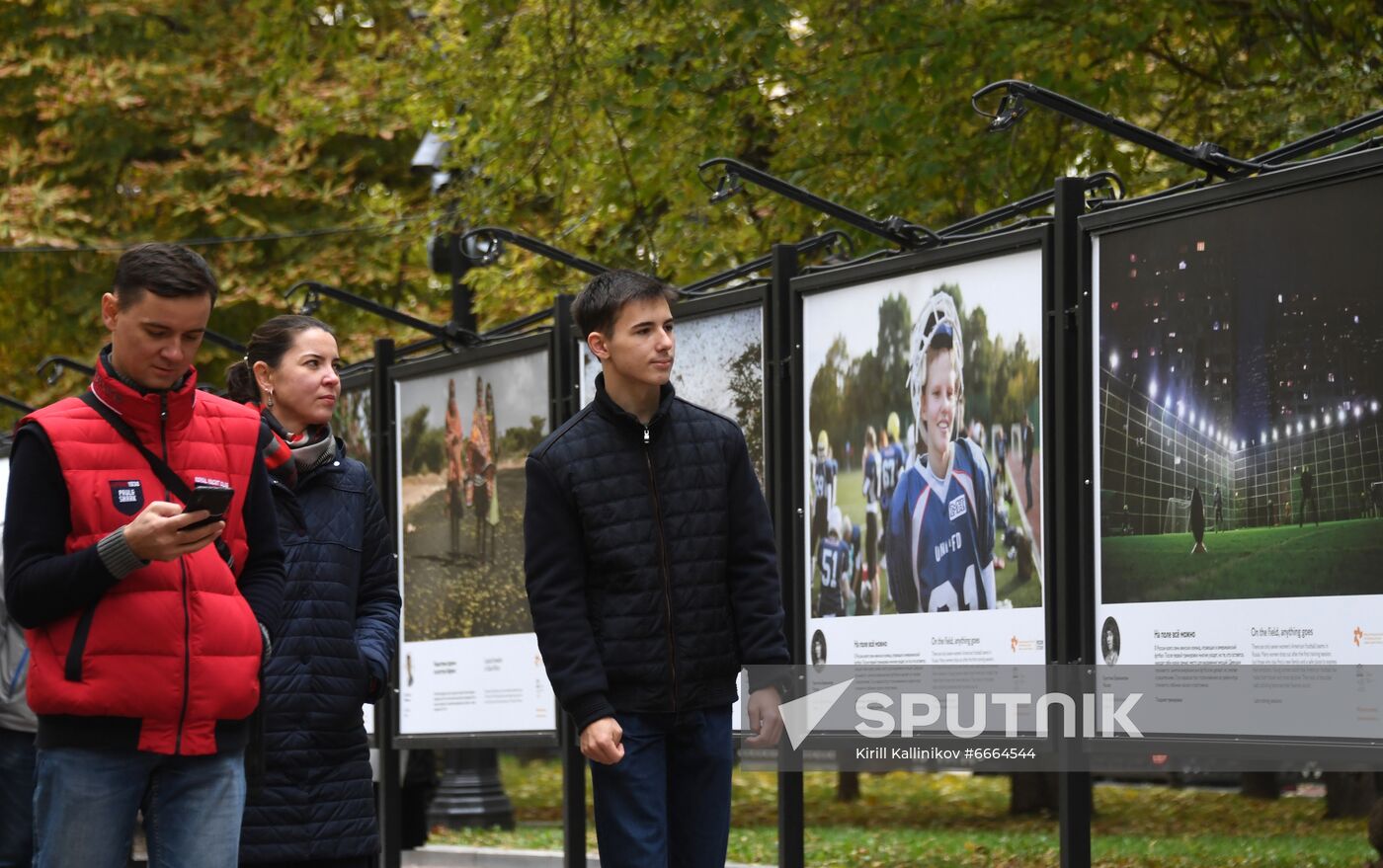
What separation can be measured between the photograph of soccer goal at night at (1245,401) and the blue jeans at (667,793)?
1813 millimetres

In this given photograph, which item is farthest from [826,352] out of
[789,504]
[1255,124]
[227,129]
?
[227,129]

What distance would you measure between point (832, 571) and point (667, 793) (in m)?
2.74

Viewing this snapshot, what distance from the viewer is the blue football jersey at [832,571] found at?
819 centimetres

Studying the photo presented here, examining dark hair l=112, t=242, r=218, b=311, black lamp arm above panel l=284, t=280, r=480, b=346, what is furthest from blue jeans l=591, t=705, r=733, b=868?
black lamp arm above panel l=284, t=280, r=480, b=346

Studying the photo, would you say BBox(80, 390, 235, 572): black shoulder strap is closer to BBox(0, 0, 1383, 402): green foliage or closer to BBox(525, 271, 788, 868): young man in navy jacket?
BBox(525, 271, 788, 868): young man in navy jacket

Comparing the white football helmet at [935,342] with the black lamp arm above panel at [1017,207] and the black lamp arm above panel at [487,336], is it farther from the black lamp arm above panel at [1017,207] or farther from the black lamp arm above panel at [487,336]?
the black lamp arm above panel at [487,336]

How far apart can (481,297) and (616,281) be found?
1066cm

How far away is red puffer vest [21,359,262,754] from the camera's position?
459 centimetres

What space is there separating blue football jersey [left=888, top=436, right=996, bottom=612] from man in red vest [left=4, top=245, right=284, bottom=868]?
331 centimetres

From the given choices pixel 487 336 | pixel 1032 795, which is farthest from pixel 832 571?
pixel 1032 795

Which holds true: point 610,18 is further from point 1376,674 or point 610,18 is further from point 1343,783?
point 1376,674

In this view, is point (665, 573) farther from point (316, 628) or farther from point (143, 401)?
point (143, 401)

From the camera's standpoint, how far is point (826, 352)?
8.38 meters

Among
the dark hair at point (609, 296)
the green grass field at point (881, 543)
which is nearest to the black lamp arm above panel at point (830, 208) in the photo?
the green grass field at point (881, 543)
